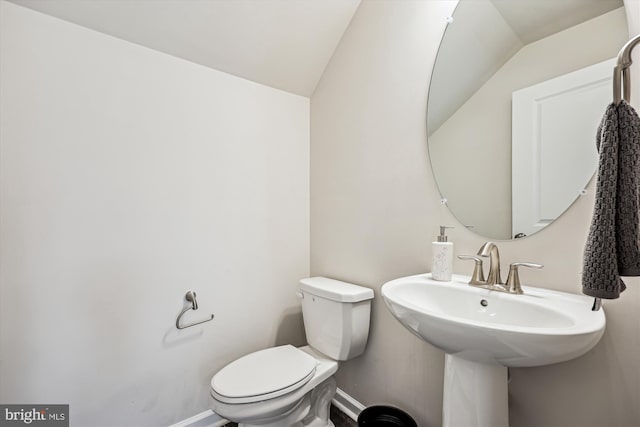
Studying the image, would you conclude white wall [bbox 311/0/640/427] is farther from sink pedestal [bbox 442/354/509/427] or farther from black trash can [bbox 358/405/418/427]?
sink pedestal [bbox 442/354/509/427]

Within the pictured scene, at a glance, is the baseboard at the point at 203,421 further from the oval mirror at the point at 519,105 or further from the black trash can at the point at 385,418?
the oval mirror at the point at 519,105

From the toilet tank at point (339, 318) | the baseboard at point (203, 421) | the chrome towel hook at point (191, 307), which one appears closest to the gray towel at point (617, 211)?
the toilet tank at point (339, 318)

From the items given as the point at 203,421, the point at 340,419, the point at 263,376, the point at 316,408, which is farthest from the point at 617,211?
the point at 203,421

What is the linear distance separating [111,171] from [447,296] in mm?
1482

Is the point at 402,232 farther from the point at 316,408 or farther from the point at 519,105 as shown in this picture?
the point at 316,408

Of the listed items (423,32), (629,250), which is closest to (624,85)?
(629,250)

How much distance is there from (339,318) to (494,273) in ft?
2.38

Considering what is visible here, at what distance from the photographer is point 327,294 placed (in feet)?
4.90

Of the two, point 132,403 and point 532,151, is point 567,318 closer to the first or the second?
point 532,151

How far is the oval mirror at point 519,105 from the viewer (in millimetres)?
904

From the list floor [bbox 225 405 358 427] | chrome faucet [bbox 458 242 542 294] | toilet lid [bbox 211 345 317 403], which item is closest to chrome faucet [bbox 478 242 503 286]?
chrome faucet [bbox 458 242 542 294]

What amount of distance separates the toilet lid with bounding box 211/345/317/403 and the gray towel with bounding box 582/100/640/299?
3.47 feet

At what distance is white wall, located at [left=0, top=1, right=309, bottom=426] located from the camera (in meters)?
1.16

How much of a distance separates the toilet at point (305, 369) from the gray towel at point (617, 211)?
95cm
